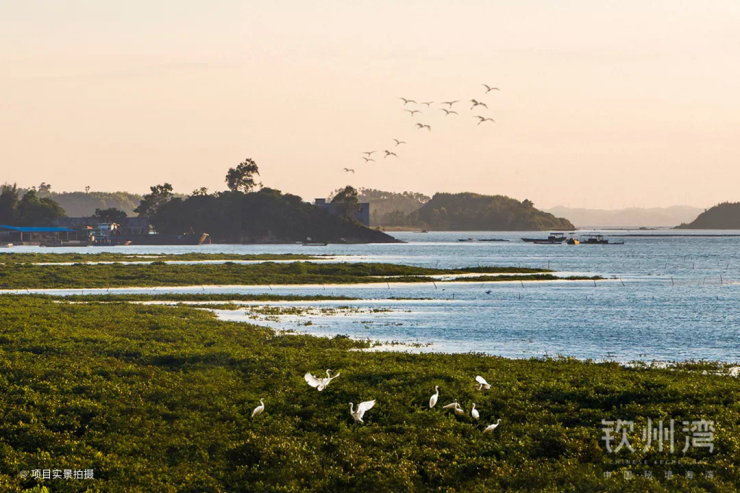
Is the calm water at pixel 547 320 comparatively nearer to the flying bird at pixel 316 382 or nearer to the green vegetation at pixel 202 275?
the green vegetation at pixel 202 275

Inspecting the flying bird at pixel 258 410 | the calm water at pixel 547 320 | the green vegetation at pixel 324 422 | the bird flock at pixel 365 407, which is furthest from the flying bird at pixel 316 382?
the calm water at pixel 547 320

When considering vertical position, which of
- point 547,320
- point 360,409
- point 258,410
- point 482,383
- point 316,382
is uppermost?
point 316,382

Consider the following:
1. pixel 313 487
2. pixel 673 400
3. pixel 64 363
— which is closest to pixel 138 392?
pixel 64 363

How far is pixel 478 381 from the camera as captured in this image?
22703 millimetres

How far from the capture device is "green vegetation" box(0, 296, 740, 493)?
55.7 ft

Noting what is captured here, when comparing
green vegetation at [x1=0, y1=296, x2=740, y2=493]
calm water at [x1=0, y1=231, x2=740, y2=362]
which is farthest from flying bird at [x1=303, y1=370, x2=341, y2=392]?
calm water at [x1=0, y1=231, x2=740, y2=362]

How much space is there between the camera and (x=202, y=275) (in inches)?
3433

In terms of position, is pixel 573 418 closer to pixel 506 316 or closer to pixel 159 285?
pixel 506 316

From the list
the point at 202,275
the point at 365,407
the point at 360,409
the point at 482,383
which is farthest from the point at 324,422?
the point at 202,275

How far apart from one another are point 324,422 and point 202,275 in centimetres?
6887

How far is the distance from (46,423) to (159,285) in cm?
5881

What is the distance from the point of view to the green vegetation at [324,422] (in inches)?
668

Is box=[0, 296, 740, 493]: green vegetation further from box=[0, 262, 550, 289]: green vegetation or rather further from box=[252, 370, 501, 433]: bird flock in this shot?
box=[0, 262, 550, 289]: green vegetation

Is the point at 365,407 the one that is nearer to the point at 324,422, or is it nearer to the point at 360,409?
the point at 360,409
